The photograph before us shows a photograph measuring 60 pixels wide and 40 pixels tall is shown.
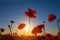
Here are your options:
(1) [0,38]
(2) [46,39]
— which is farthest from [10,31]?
(2) [46,39]

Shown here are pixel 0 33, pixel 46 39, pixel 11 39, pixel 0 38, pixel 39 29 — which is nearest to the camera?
pixel 39 29

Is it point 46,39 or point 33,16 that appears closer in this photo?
point 33,16

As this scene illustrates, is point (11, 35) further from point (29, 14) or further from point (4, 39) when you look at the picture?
point (29, 14)

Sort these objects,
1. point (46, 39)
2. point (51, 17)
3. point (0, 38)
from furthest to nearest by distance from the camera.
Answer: point (0, 38), point (46, 39), point (51, 17)

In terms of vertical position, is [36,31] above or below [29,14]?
below

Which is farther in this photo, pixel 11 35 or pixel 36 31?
pixel 11 35

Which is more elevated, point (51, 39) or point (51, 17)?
point (51, 17)

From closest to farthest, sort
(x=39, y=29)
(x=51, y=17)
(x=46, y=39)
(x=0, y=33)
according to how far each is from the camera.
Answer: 1. (x=39, y=29)
2. (x=51, y=17)
3. (x=46, y=39)
4. (x=0, y=33)

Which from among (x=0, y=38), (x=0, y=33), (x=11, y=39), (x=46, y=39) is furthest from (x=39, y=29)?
(x=0, y=33)

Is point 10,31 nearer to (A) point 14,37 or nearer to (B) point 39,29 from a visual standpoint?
(A) point 14,37
